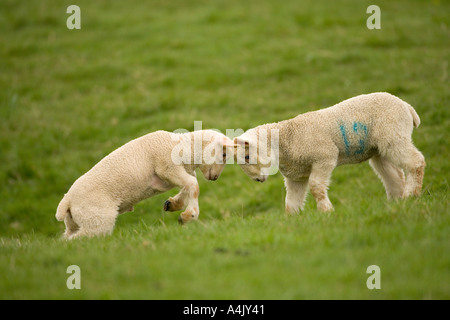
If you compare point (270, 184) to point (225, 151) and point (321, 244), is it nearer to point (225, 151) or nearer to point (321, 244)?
point (225, 151)

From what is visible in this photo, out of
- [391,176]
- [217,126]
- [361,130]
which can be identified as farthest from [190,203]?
[217,126]

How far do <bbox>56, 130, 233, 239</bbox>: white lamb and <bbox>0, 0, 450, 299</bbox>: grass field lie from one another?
329 mm

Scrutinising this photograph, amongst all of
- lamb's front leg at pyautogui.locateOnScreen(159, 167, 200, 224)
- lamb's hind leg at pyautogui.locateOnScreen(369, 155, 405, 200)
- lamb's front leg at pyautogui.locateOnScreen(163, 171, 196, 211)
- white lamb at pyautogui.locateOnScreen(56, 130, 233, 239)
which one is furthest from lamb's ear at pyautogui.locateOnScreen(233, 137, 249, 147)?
lamb's hind leg at pyautogui.locateOnScreen(369, 155, 405, 200)

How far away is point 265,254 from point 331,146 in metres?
2.23

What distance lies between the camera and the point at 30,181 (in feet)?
38.8

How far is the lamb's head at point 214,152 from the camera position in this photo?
6.93m

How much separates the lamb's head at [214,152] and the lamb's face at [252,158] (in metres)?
0.10

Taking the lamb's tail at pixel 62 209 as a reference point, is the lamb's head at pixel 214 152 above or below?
above

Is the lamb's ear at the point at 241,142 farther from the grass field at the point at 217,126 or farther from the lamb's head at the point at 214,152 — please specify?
the grass field at the point at 217,126

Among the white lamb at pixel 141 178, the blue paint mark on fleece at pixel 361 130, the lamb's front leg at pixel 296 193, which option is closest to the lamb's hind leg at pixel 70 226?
the white lamb at pixel 141 178

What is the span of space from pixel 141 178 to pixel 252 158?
133 cm

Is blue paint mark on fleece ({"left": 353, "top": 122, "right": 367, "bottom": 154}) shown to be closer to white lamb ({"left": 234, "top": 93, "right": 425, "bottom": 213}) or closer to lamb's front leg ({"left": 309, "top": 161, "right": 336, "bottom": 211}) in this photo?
white lamb ({"left": 234, "top": 93, "right": 425, "bottom": 213})

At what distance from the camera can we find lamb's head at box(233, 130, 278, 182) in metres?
6.87
